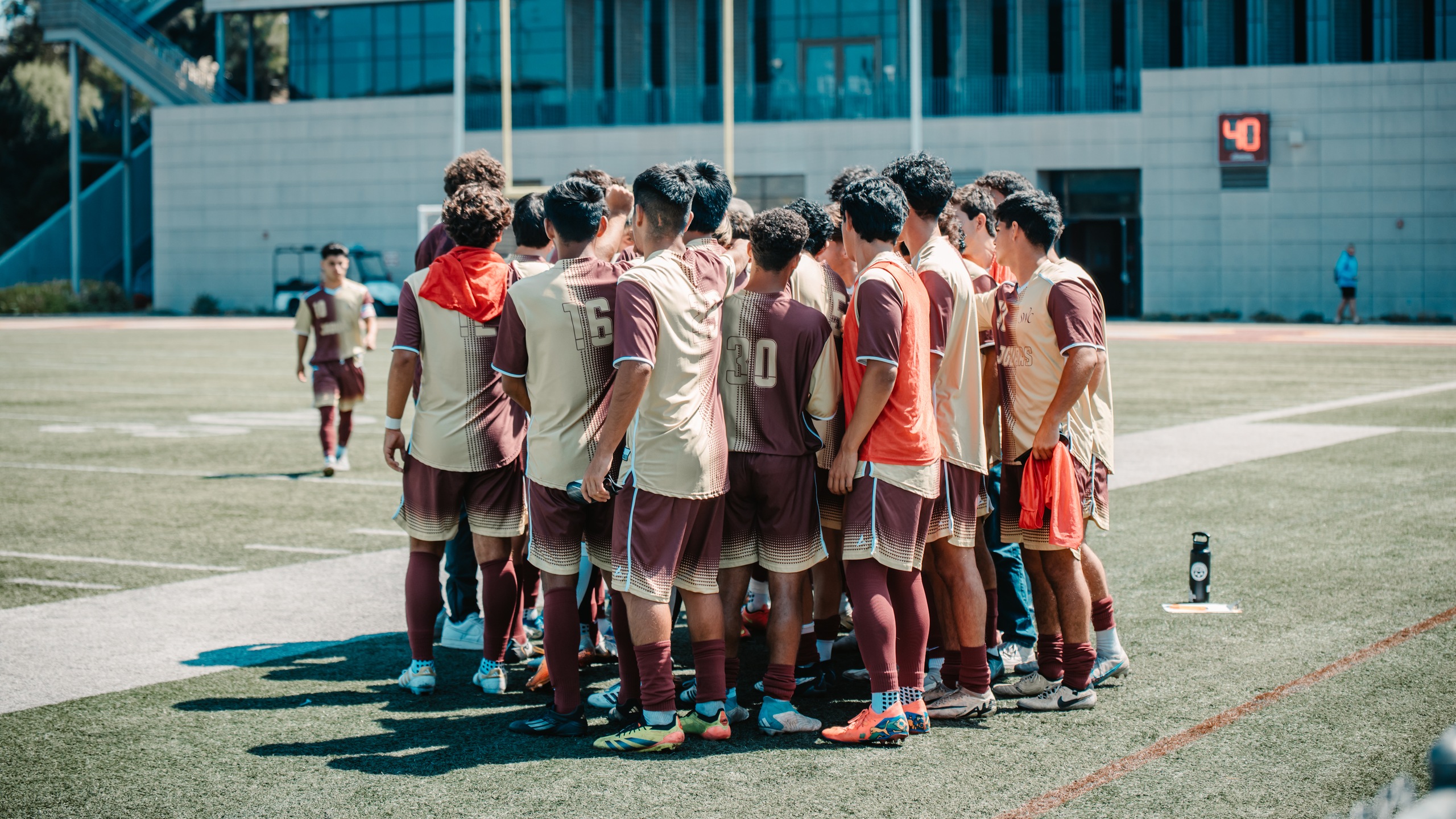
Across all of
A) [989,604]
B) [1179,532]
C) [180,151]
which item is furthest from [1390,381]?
[180,151]

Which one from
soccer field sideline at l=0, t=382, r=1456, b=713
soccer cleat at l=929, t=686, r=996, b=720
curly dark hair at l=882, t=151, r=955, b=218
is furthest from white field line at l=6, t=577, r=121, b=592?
curly dark hair at l=882, t=151, r=955, b=218

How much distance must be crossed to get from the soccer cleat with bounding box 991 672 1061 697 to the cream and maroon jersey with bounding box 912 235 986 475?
944 mm

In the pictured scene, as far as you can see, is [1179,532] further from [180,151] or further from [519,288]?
[180,151]

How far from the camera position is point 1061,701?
5391mm

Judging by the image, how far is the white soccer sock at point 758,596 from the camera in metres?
7.05

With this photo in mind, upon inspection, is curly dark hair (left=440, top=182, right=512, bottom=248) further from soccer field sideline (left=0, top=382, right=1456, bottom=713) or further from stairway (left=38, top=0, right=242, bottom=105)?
stairway (left=38, top=0, right=242, bottom=105)

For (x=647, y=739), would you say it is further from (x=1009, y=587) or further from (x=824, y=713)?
(x=1009, y=587)

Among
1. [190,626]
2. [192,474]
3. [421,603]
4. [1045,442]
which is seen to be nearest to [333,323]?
[192,474]

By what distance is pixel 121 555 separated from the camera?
8414mm

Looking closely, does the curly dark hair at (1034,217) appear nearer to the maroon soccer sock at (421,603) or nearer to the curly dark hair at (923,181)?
the curly dark hair at (923,181)

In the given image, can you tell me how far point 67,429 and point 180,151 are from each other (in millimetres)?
37461

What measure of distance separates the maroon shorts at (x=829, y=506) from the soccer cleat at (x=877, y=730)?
0.85m

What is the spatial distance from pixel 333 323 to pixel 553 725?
7.89 metres

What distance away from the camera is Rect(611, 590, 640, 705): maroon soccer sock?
5312 mm
